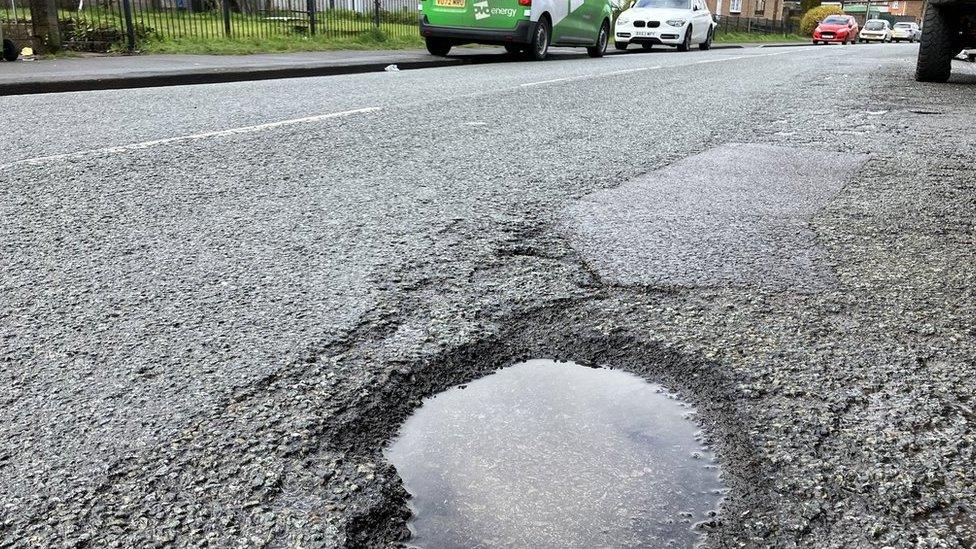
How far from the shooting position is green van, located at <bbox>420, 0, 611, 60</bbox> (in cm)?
1377

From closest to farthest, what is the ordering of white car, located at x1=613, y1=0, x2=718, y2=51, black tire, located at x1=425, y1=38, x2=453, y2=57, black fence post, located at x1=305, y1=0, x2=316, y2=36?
black tire, located at x1=425, y1=38, x2=453, y2=57 < black fence post, located at x1=305, y1=0, x2=316, y2=36 < white car, located at x1=613, y1=0, x2=718, y2=51

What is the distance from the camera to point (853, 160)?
15.5 ft

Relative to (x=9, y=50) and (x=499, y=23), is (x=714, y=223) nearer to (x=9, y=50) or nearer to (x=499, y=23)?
(x=9, y=50)

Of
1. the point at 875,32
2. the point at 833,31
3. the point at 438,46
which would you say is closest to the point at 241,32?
the point at 438,46

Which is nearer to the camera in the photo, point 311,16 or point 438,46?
point 438,46

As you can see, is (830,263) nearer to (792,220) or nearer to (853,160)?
(792,220)

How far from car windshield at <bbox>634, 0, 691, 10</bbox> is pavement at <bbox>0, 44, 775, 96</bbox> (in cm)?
836

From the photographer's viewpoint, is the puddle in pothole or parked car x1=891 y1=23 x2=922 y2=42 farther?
parked car x1=891 y1=23 x2=922 y2=42

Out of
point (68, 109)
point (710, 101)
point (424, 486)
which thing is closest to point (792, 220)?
point (424, 486)

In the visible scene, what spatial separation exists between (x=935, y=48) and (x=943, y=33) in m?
0.22

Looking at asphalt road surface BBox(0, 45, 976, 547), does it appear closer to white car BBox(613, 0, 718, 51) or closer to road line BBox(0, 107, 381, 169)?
road line BBox(0, 107, 381, 169)

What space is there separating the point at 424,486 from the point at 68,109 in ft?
19.3

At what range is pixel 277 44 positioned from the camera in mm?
15352

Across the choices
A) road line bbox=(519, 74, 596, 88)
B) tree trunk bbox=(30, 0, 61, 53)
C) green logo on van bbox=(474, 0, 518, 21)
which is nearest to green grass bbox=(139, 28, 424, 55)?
tree trunk bbox=(30, 0, 61, 53)
